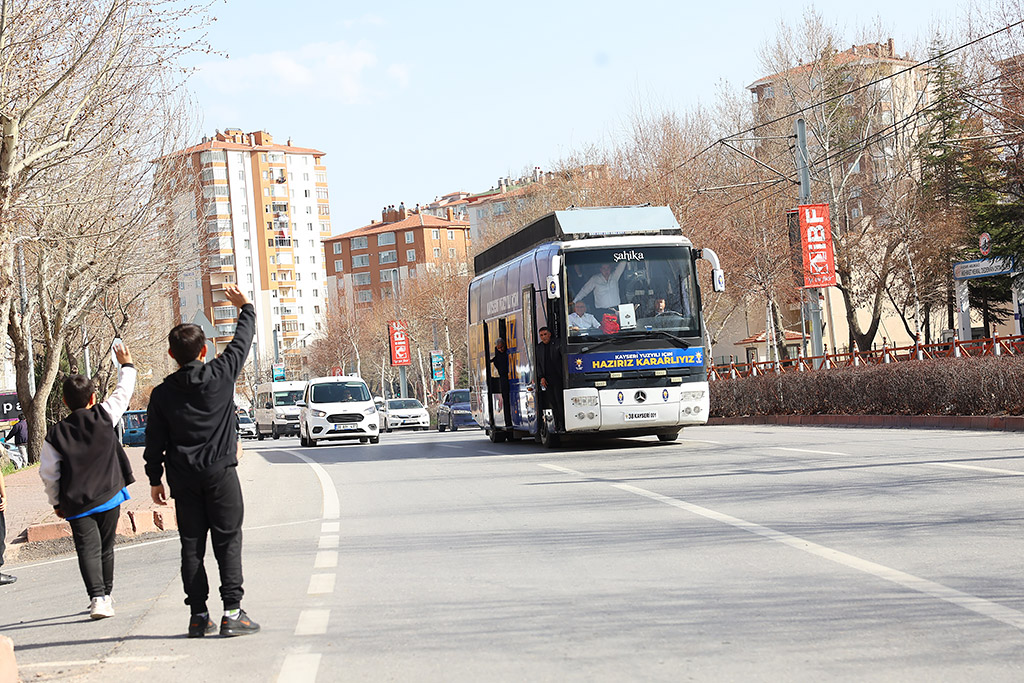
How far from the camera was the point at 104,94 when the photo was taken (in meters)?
24.8

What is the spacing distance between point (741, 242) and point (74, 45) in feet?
119

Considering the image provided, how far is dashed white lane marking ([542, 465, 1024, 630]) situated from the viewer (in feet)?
21.2

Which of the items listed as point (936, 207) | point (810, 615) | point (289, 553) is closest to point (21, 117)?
point (289, 553)

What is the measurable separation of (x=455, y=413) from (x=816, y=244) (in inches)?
761

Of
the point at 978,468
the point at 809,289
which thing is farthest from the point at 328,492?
the point at 809,289

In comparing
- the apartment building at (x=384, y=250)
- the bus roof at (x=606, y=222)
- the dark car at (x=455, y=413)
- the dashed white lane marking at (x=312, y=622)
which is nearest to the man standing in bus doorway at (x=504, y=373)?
the bus roof at (x=606, y=222)

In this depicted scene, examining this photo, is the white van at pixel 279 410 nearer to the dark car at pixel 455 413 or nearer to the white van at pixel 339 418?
the dark car at pixel 455 413

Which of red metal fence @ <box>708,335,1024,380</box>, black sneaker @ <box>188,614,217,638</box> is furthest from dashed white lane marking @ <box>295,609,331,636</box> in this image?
red metal fence @ <box>708,335,1024,380</box>

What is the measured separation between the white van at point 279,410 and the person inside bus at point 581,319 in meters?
36.1

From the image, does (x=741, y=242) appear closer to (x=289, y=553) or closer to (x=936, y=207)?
(x=936, y=207)

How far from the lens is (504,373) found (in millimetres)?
25250

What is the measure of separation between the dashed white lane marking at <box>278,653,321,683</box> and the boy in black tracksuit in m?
0.78

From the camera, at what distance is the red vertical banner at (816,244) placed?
1292 inches

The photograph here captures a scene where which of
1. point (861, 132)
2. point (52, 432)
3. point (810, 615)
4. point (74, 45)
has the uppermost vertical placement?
point (861, 132)
